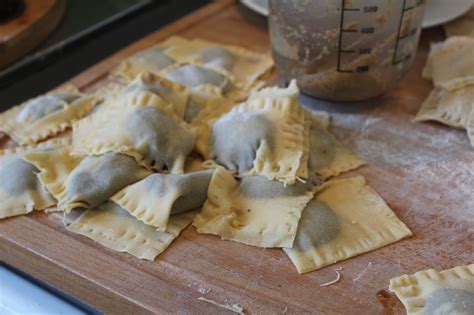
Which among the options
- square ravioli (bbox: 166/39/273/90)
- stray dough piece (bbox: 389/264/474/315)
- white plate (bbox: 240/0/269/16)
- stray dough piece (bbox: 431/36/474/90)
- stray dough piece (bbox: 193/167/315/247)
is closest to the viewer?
stray dough piece (bbox: 389/264/474/315)

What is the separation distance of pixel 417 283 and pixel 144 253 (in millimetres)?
325

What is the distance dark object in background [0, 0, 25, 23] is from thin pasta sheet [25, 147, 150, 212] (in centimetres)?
40

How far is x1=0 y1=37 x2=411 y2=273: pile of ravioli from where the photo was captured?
0.72 metres

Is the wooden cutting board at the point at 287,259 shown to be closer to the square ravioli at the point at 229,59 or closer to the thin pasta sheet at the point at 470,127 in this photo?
the thin pasta sheet at the point at 470,127

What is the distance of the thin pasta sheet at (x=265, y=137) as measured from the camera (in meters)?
0.77

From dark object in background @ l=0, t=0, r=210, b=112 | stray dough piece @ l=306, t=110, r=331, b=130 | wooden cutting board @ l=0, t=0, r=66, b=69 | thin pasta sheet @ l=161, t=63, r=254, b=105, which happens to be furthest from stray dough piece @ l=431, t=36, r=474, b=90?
wooden cutting board @ l=0, t=0, r=66, b=69

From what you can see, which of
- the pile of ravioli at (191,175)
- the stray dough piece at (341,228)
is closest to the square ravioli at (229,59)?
the pile of ravioli at (191,175)

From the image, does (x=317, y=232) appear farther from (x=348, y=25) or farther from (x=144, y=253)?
(x=348, y=25)

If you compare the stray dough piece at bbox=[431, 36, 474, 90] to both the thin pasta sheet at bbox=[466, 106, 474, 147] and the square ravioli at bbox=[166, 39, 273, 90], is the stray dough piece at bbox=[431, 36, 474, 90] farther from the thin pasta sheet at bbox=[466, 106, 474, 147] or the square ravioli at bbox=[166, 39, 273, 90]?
the square ravioli at bbox=[166, 39, 273, 90]

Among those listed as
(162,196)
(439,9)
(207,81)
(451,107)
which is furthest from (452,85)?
(162,196)

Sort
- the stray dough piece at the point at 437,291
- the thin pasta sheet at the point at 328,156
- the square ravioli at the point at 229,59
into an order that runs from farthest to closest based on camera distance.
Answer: the square ravioli at the point at 229,59
the thin pasta sheet at the point at 328,156
the stray dough piece at the point at 437,291

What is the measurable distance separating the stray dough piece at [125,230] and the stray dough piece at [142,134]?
3.2 inches

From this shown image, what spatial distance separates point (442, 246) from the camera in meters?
0.71

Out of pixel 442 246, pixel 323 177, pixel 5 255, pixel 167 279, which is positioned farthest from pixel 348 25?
pixel 5 255
